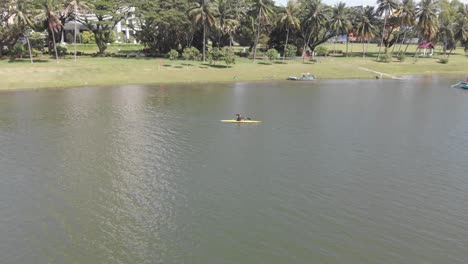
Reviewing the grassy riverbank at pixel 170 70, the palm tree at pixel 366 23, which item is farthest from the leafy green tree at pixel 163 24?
the palm tree at pixel 366 23

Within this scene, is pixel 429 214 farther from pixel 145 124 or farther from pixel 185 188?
pixel 145 124

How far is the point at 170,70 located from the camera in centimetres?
9006

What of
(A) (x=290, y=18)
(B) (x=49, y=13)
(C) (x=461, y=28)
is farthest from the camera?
(C) (x=461, y=28)

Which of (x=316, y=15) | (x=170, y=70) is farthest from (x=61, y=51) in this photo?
(x=316, y=15)

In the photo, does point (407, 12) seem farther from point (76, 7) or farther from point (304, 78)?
point (76, 7)

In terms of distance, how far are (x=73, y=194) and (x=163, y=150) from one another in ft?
34.0

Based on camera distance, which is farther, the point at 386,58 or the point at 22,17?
the point at 386,58

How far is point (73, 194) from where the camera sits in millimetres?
27781

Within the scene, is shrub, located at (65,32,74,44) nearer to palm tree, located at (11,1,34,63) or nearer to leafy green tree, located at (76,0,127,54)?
leafy green tree, located at (76,0,127,54)

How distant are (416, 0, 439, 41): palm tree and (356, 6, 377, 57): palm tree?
11.6 metres

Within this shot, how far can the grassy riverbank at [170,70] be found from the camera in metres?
78.0

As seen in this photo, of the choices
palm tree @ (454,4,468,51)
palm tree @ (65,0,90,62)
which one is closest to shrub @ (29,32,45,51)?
palm tree @ (65,0,90,62)

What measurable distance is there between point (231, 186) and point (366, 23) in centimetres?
10048

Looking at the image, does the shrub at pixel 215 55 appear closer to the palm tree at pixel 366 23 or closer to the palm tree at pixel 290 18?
the palm tree at pixel 290 18
